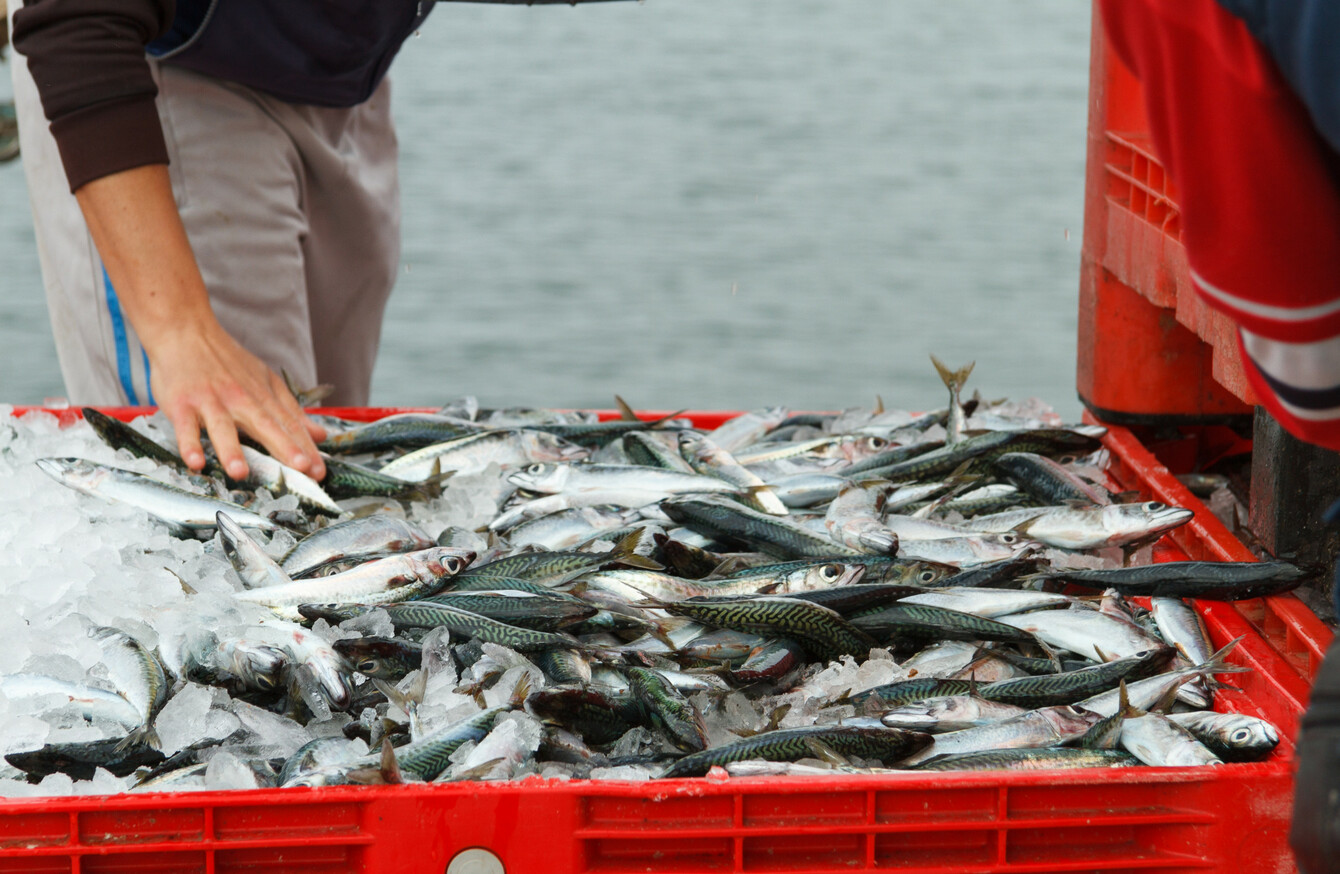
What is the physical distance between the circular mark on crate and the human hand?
3.68ft

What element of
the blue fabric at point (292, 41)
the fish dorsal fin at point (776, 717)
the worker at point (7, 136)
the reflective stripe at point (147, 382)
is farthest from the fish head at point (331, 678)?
the worker at point (7, 136)

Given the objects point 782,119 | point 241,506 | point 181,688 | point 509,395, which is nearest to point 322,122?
point 241,506

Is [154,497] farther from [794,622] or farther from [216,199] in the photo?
[794,622]

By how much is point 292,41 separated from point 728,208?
20.6ft

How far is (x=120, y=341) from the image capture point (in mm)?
2719

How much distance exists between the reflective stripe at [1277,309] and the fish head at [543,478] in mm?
1501

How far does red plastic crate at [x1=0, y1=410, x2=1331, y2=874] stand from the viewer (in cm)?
127

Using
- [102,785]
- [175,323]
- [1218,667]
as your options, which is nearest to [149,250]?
[175,323]

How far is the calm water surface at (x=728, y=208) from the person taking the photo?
6641 mm

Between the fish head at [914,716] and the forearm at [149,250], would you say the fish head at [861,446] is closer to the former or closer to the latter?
the fish head at [914,716]

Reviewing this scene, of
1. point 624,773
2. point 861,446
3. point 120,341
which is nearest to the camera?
point 624,773

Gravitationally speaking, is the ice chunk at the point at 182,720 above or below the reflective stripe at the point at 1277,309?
below

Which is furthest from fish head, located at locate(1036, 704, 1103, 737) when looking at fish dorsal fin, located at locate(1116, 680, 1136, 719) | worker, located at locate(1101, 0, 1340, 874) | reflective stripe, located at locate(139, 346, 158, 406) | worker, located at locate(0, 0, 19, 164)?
worker, located at locate(0, 0, 19, 164)

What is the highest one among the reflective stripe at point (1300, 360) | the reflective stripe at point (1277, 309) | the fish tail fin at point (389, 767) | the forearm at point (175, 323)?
the reflective stripe at point (1277, 309)
